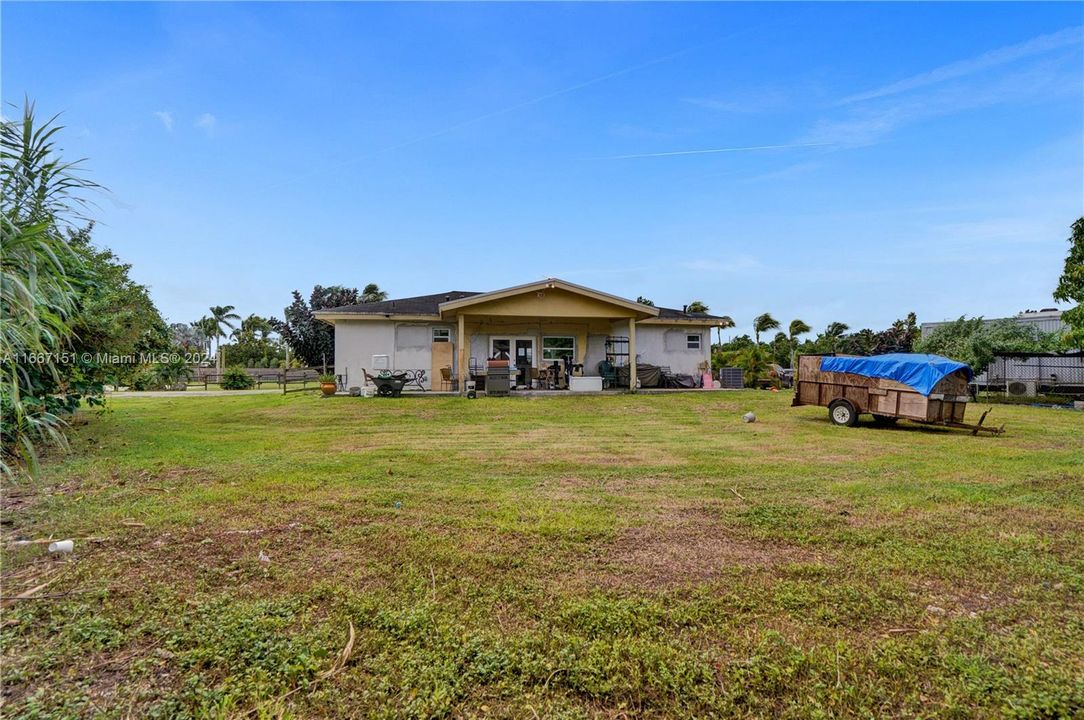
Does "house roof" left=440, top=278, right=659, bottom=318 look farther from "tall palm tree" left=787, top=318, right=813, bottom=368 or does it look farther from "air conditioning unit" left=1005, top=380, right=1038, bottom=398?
"tall palm tree" left=787, top=318, right=813, bottom=368

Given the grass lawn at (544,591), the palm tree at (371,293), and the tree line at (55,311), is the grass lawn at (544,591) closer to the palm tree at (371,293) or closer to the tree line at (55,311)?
the tree line at (55,311)

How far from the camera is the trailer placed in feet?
30.1

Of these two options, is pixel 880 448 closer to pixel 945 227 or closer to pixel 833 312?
pixel 945 227

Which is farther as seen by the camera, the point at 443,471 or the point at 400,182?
the point at 400,182

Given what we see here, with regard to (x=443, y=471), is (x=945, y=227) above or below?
above

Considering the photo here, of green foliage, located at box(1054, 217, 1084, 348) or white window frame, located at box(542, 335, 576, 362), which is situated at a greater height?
green foliage, located at box(1054, 217, 1084, 348)

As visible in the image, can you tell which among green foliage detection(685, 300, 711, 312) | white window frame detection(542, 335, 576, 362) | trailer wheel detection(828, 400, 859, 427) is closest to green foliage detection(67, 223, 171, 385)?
trailer wheel detection(828, 400, 859, 427)

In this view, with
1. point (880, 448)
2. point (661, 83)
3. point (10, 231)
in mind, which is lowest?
point (880, 448)

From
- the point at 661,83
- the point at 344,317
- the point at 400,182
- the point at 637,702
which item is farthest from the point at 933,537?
the point at 400,182

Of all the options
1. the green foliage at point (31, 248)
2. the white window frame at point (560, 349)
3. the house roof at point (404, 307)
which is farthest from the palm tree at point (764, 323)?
the green foliage at point (31, 248)

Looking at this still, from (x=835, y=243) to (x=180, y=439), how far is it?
22.1 meters

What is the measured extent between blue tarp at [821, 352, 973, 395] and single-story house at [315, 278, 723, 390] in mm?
7795

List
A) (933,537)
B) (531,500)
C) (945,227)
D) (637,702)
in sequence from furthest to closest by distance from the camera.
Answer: (945,227), (531,500), (933,537), (637,702)

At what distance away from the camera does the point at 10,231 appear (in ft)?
7.88
